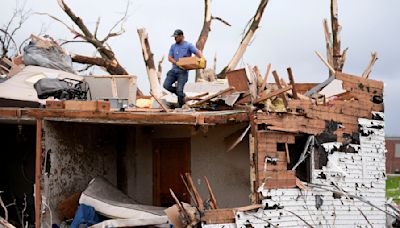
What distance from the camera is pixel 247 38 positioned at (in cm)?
1962

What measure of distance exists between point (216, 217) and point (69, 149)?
3.45 metres

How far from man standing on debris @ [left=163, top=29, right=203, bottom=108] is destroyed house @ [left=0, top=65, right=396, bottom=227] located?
29.5 inches

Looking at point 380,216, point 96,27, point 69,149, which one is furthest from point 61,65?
point 380,216

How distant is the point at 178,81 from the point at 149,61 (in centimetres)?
568

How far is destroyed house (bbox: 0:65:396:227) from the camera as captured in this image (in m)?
9.49

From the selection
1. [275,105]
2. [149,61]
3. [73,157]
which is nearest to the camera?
[275,105]

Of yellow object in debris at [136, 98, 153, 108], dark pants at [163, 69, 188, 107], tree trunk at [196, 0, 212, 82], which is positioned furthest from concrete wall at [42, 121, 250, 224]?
tree trunk at [196, 0, 212, 82]

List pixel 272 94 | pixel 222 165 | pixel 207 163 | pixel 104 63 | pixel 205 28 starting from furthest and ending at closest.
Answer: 1. pixel 205 28
2. pixel 104 63
3. pixel 207 163
4. pixel 222 165
5. pixel 272 94

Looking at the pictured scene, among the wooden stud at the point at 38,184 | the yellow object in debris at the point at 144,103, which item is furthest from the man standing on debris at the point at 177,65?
the wooden stud at the point at 38,184

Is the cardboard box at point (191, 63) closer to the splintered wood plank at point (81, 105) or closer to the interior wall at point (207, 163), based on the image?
the interior wall at point (207, 163)

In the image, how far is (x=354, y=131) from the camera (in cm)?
1095

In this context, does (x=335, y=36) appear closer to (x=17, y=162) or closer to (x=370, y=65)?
(x=370, y=65)

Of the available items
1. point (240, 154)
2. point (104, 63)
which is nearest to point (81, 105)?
point (240, 154)

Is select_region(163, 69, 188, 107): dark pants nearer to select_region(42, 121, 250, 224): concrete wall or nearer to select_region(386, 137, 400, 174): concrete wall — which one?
select_region(42, 121, 250, 224): concrete wall
